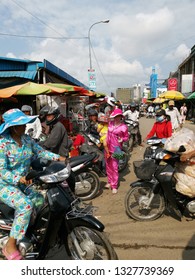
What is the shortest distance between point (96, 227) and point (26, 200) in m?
0.77

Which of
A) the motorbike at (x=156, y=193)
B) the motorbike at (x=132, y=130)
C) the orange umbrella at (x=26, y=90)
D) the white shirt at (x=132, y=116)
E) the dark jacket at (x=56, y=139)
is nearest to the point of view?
the motorbike at (x=156, y=193)

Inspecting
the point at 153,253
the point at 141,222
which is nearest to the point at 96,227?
the point at 153,253

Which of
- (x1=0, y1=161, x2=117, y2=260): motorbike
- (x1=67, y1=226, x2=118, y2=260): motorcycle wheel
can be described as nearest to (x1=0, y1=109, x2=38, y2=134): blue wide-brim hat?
(x1=0, y1=161, x2=117, y2=260): motorbike

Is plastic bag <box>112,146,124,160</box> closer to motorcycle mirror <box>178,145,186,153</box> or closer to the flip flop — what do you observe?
motorcycle mirror <box>178,145,186,153</box>

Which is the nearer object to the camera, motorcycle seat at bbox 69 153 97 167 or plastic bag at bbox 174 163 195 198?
plastic bag at bbox 174 163 195 198

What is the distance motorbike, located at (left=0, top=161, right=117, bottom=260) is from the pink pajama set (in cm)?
244

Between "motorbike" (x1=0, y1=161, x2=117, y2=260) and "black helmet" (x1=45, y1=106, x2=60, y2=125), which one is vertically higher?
"black helmet" (x1=45, y1=106, x2=60, y2=125)

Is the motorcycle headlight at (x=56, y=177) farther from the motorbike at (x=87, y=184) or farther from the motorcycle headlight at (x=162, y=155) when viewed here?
the motorbike at (x=87, y=184)

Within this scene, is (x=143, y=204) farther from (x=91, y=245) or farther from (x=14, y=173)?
(x=14, y=173)

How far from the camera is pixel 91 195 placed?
16.0 feet

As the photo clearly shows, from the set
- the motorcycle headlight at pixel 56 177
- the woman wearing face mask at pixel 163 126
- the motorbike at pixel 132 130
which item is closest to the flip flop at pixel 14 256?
the motorcycle headlight at pixel 56 177

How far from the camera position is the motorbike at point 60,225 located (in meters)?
2.41

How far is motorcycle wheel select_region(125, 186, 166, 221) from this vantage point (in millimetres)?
3824
